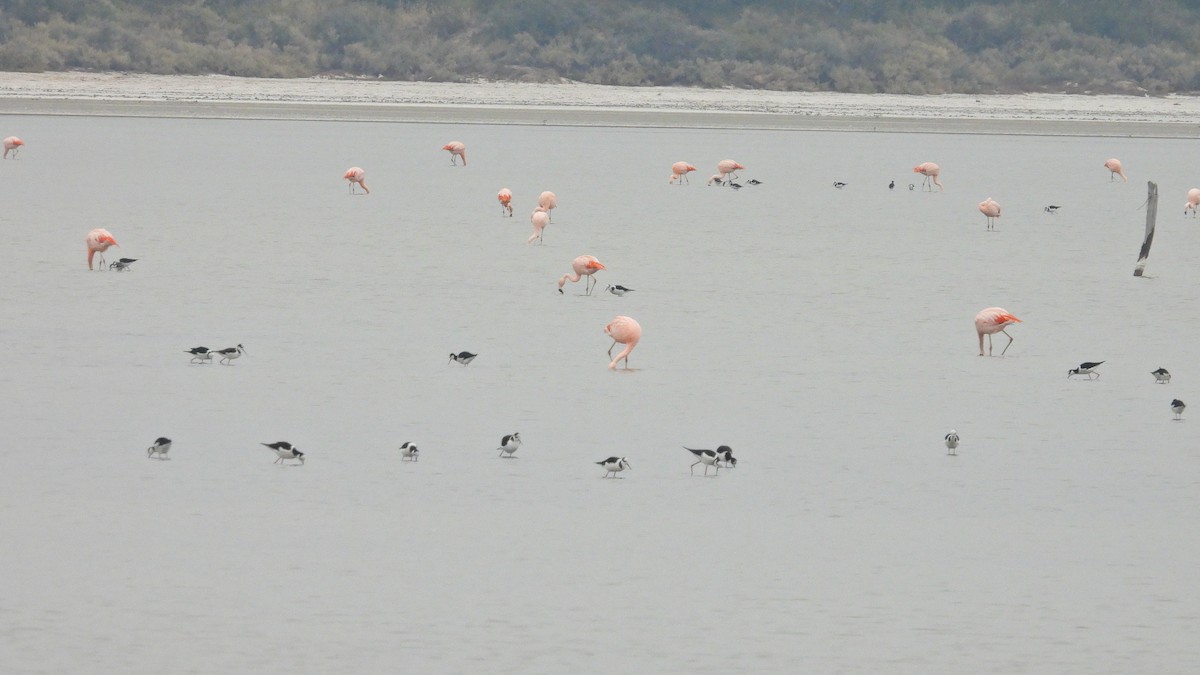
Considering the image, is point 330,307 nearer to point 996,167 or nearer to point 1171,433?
point 1171,433

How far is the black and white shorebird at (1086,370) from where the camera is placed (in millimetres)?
14656

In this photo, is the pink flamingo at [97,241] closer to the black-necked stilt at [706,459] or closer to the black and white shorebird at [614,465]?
the black and white shorebird at [614,465]

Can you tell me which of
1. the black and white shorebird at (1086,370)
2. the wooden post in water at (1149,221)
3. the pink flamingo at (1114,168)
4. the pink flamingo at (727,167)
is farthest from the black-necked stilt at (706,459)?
the pink flamingo at (1114,168)

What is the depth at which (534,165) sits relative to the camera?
39.8m

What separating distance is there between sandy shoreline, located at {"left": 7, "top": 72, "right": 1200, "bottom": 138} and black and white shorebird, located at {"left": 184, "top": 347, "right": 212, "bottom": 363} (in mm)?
42318

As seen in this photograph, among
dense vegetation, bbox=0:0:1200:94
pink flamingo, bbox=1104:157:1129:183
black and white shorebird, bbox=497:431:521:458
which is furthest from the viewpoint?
dense vegetation, bbox=0:0:1200:94

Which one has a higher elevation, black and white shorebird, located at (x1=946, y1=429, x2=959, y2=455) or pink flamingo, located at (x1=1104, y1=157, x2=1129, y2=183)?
black and white shorebird, located at (x1=946, y1=429, x2=959, y2=455)

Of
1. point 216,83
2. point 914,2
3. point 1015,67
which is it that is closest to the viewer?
point 216,83

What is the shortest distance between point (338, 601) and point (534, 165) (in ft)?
103

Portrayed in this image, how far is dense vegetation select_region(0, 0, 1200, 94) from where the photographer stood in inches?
2628

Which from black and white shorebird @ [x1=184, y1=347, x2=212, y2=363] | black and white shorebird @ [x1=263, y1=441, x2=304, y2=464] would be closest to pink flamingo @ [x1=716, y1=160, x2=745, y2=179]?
black and white shorebird @ [x1=184, y1=347, x2=212, y2=363]

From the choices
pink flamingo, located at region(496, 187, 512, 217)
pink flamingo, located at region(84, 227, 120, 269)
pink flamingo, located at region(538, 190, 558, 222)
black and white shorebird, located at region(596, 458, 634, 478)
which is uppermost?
black and white shorebird, located at region(596, 458, 634, 478)

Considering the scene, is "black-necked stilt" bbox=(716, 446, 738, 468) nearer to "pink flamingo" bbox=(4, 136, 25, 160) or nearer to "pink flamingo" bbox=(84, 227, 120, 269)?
"pink flamingo" bbox=(84, 227, 120, 269)

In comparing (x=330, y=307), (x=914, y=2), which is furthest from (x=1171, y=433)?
(x=914, y=2)
